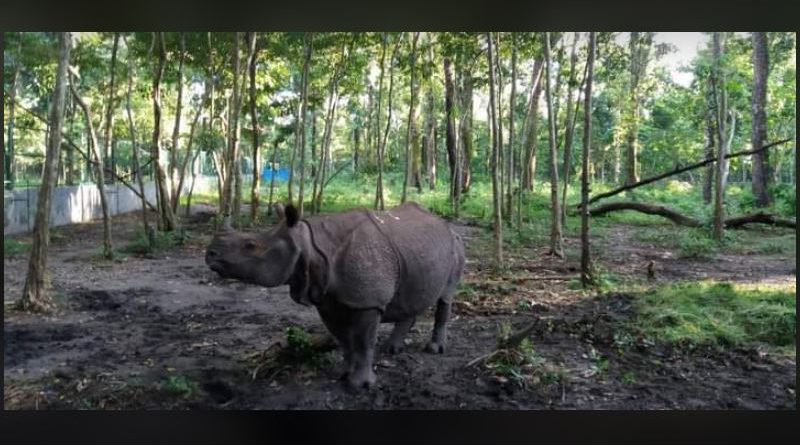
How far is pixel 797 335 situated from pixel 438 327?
7.44 ft

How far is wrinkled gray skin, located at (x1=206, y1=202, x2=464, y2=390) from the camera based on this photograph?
10.4ft

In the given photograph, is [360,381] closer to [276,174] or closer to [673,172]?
[276,174]

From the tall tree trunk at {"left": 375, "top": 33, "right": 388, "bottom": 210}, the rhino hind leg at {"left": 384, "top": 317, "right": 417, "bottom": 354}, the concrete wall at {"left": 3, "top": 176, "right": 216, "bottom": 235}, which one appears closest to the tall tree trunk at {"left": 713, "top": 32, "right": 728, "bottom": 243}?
the tall tree trunk at {"left": 375, "top": 33, "right": 388, "bottom": 210}

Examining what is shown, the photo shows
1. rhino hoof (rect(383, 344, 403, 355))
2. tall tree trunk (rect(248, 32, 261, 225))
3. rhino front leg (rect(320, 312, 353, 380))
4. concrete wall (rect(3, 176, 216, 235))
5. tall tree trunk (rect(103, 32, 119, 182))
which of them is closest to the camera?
rhino front leg (rect(320, 312, 353, 380))

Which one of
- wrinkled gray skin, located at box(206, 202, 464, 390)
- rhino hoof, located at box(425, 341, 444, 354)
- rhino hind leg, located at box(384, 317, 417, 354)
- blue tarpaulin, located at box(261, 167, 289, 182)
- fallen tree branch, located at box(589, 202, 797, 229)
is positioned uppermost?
blue tarpaulin, located at box(261, 167, 289, 182)

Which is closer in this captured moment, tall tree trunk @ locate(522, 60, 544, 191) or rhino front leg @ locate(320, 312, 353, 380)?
rhino front leg @ locate(320, 312, 353, 380)

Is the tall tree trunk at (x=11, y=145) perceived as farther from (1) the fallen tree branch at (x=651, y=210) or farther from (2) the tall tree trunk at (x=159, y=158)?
(1) the fallen tree branch at (x=651, y=210)

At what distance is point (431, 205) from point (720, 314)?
2014mm

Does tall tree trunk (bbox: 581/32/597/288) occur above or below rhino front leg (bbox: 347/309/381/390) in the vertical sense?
above

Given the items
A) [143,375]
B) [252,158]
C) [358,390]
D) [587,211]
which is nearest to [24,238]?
[143,375]

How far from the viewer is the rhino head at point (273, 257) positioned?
312 cm

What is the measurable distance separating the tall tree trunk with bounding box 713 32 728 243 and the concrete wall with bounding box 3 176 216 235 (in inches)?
139

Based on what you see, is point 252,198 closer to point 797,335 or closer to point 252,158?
point 252,158

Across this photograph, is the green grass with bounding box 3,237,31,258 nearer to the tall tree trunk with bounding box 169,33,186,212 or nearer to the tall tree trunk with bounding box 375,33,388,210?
the tall tree trunk with bounding box 169,33,186,212
